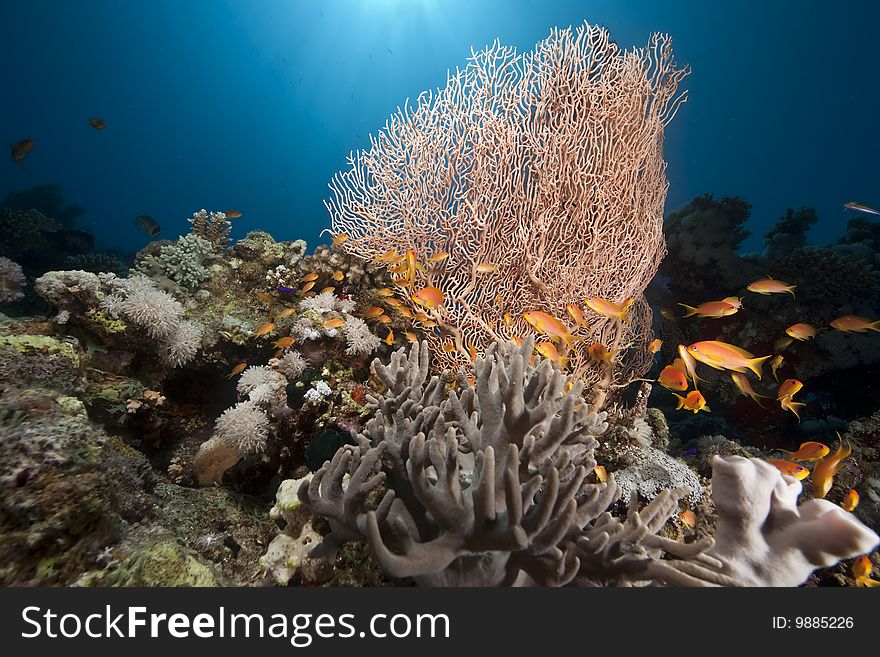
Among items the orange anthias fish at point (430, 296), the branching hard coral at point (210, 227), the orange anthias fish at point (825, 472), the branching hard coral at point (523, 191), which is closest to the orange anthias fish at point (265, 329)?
the branching hard coral at point (523, 191)

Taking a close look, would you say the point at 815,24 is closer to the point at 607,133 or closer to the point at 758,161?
the point at 758,161

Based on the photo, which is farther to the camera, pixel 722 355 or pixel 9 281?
pixel 9 281

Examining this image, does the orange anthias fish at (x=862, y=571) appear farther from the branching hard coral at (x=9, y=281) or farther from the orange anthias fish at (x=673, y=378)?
the branching hard coral at (x=9, y=281)

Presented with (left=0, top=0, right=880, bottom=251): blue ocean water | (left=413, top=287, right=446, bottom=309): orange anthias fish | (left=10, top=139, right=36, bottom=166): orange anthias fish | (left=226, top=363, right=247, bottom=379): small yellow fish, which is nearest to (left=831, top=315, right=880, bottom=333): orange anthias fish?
(left=413, top=287, right=446, bottom=309): orange anthias fish

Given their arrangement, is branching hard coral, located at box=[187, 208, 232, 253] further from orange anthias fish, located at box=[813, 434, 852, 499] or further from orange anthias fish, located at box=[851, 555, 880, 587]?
orange anthias fish, located at box=[851, 555, 880, 587]

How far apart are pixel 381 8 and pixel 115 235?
71.3 meters

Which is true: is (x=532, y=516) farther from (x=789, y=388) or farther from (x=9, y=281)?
(x=9, y=281)

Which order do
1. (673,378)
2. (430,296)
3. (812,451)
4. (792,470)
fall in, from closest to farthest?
(792,470) → (812,451) → (673,378) → (430,296)

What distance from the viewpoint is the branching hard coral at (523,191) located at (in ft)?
16.4

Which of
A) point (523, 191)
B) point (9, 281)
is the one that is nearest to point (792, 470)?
point (523, 191)

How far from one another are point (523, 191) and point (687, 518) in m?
4.10

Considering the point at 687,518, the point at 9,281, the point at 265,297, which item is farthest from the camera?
the point at 9,281

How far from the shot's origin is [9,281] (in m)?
5.50

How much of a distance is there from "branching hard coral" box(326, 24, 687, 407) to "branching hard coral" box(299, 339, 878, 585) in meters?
2.96
